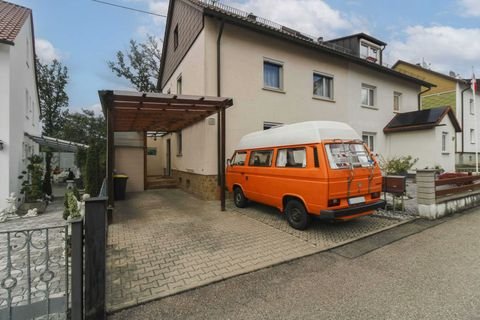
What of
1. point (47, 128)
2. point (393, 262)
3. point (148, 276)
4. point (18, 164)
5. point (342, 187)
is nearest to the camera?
point (148, 276)

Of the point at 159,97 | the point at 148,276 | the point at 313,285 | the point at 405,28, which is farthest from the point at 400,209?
the point at 405,28

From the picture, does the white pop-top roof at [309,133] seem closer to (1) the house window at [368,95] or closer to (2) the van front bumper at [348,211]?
(2) the van front bumper at [348,211]

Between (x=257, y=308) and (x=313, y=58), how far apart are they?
36.9 feet

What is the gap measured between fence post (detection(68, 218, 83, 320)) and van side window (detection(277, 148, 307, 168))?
4146 mm

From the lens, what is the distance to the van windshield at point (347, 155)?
16.1 ft

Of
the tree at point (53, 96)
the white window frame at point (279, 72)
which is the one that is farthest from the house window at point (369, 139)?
the tree at point (53, 96)

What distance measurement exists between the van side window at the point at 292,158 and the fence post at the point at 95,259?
3950 mm

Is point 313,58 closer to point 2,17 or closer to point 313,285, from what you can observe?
point 313,285

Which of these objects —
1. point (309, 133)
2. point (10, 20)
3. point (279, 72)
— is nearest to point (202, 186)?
point (309, 133)

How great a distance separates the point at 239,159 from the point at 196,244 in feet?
11.8

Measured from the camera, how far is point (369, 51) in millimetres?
15805

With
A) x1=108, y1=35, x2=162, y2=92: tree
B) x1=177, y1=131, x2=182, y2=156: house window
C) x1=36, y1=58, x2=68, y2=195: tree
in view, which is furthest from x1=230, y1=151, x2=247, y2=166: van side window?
x1=36, y1=58, x2=68, y2=195: tree

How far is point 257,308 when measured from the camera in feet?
9.02

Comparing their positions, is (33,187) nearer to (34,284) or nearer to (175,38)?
(34,284)
